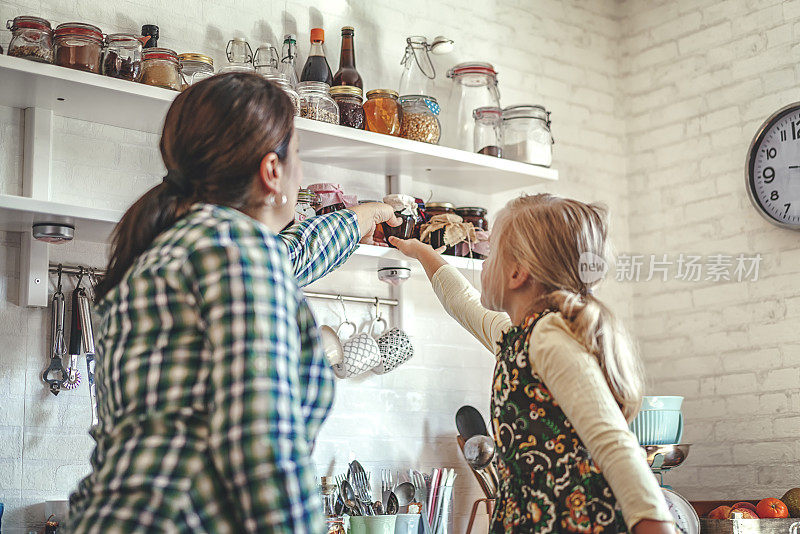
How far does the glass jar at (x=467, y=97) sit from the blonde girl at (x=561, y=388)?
137 cm

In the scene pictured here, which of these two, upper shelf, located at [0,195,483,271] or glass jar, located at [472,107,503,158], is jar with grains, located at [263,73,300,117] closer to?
upper shelf, located at [0,195,483,271]

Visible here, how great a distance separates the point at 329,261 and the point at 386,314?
119 cm

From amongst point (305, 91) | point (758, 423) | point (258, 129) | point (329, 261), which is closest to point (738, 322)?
point (758, 423)

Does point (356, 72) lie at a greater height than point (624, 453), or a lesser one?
greater

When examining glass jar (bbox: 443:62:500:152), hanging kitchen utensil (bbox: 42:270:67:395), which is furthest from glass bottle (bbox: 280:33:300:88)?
hanging kitchen utensil (bbox: 42:270:67:395)

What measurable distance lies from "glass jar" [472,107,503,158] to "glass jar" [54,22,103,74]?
1.27 meters

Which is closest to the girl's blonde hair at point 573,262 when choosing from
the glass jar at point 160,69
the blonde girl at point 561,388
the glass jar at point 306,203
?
the blonde girl at point 561,388

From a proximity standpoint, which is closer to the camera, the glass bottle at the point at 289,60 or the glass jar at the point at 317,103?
the glass jar at the point at 317,103

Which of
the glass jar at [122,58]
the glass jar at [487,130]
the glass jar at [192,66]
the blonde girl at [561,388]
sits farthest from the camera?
the glass jar at [487,130]

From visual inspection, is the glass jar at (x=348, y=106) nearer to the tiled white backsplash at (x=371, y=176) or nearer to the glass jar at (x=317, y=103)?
the glass jar at (x=317, y=103)

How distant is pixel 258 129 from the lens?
1.16m

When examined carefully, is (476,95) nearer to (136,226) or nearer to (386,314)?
(386,314)

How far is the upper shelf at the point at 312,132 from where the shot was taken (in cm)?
223

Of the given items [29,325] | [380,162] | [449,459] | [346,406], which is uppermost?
[380,162]
